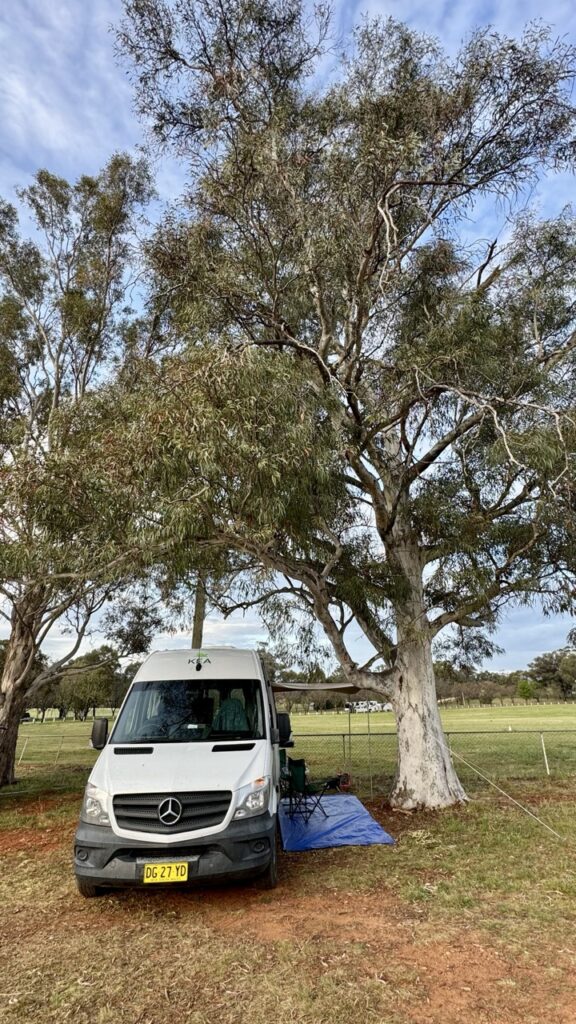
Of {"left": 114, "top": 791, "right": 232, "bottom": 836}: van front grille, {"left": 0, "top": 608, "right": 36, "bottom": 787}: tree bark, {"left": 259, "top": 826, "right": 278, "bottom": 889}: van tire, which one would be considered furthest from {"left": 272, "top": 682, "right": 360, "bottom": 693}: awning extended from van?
{"left": 0, "top": 608, "right": 36, "bottom": 787}: tree bark

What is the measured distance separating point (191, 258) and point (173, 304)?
3.58 ft

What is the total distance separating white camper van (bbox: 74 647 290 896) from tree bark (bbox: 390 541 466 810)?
437 centimetres

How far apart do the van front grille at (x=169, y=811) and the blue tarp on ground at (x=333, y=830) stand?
268 centimetres

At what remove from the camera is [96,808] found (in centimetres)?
500

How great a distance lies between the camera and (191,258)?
31.9 feet

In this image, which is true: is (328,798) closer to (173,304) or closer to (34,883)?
(34,883)

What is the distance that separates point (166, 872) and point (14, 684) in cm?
964

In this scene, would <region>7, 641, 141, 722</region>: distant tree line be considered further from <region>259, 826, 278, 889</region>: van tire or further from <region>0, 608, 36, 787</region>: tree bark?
<region>259, 826, 278, 889</region>: van tire

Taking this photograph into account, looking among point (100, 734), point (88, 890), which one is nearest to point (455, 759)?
point (100, 734)

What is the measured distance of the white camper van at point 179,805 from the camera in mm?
4750

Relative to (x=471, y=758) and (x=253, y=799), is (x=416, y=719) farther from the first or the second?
(x=471, y=758)

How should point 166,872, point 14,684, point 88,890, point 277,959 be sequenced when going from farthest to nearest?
point 14,684, point 88,890, point 166,872, point 277,959

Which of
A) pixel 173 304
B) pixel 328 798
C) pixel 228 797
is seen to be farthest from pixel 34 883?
pixel 173 304

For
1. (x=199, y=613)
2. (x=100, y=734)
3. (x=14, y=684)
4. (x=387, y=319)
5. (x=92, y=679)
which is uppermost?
(x=387, y=319)
